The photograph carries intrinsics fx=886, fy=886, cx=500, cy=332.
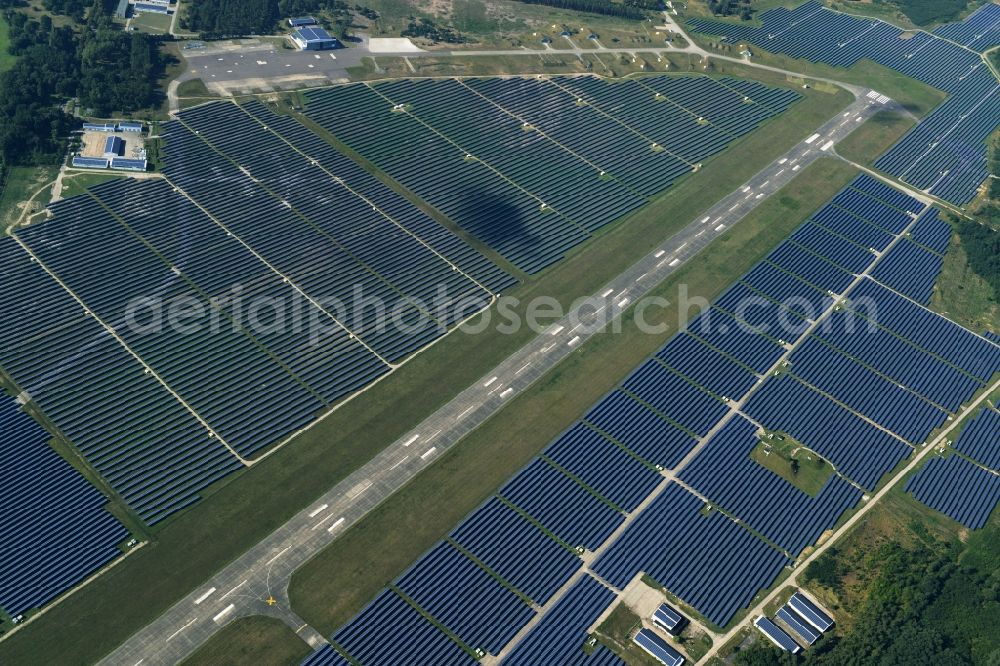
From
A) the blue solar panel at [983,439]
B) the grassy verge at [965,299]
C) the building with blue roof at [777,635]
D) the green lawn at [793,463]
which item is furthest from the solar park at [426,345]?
the building with blue roof at [777,635]

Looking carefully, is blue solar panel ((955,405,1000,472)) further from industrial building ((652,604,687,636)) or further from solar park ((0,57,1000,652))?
industrial building ((652,604,687,636))

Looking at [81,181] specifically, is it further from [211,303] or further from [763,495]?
[763,495]

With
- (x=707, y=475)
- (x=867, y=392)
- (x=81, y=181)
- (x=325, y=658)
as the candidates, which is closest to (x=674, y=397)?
(x=707, y=475)

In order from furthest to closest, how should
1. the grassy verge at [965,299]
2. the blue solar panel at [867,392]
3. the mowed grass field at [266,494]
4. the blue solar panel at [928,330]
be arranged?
the grassy verge at [965,299] → the blue solar panel at [928,330] → the blue solar panel at [867,392] → the mowed grass field at [266,494]

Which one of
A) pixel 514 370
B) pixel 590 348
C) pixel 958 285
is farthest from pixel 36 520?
pixel 958 285

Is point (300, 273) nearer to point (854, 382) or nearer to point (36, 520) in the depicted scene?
point (36, 520)

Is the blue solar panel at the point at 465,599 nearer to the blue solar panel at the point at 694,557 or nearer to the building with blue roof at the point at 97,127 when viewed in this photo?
the blue solar panel at the point at 694,557
